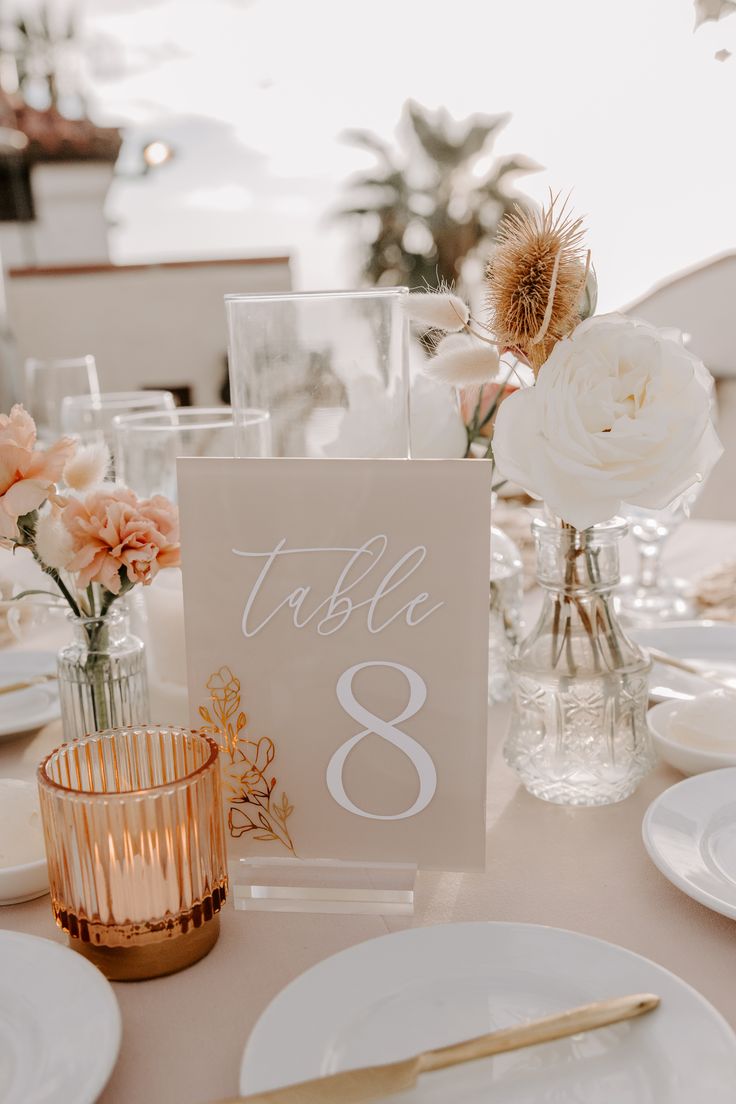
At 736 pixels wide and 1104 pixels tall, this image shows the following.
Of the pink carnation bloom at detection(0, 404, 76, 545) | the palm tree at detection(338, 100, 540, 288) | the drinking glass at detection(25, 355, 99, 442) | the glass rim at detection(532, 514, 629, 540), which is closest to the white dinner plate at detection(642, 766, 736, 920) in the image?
the glass rim at detection(532, 514, 629, 540)

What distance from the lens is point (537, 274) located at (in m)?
0.56

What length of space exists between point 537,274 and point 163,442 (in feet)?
1.33

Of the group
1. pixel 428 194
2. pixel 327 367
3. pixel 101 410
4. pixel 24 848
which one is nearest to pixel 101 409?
pixel 101 410

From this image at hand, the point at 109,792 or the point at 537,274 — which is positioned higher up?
the point at 537,274

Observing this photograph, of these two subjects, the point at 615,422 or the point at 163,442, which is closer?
the point at 615,422

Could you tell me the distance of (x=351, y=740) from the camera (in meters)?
0.58

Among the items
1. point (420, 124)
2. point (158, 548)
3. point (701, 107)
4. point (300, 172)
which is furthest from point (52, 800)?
point (300, 172)

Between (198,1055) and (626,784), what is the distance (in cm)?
37

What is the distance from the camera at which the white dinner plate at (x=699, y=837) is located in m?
0.53

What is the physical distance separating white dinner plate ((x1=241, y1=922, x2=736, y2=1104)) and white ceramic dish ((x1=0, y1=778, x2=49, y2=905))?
0.21 m

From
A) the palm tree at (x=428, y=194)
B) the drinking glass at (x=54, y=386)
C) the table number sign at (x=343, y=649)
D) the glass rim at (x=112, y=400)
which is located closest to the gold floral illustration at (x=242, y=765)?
the table number sign at (x=343, y=649)

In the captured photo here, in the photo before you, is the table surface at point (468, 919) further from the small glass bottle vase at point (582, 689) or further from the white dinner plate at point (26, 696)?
the white dinner plate at point (26, 696)

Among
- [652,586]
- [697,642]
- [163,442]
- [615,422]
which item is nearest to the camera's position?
[615,422]

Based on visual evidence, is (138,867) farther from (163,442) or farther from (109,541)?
(163,442)
